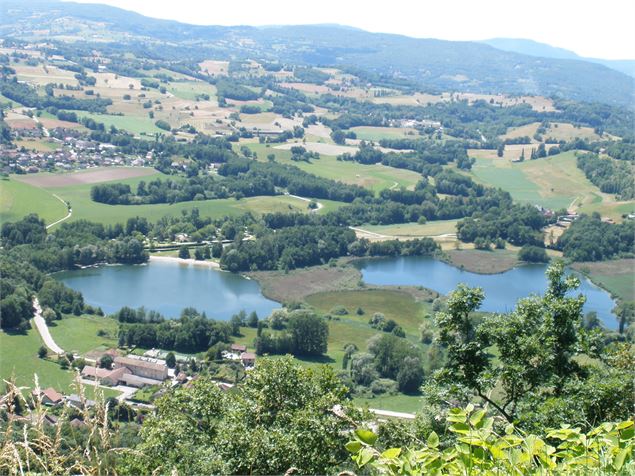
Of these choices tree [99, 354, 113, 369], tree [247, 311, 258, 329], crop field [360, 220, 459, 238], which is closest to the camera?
tree [99, 354, 113, 369]

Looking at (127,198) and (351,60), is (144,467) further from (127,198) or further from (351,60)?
(351,60)

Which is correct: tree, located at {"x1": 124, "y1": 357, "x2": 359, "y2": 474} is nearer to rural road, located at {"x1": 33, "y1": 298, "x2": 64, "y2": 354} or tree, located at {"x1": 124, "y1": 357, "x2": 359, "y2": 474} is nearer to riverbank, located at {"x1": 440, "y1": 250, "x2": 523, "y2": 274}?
rural road, located at {"x1": 33, "y1": 298, "x2": 64, "y2": 354}

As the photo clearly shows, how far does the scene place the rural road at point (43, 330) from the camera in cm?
1841

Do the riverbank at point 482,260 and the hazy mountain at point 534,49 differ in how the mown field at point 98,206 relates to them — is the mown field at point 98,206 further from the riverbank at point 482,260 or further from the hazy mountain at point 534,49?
the hazy mountain at point 534,49

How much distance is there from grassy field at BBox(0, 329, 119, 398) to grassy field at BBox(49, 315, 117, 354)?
0.60 meters

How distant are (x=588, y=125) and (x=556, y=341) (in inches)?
2545

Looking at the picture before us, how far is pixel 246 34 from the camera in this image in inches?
5089

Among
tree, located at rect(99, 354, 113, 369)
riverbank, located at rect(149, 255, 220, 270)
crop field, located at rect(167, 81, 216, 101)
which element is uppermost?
crop field, located at rect(167, 81, 216, 101)

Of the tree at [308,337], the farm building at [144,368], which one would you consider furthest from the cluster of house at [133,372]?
the tree at [308,337]

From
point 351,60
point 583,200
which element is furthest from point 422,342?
point 351,60

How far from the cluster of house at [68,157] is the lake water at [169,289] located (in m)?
13.8

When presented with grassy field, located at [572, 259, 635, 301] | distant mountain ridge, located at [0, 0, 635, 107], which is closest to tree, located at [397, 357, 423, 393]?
grassy field, located at [572, 259, 635, 301]

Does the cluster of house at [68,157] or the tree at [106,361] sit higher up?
the tree at [106,361]

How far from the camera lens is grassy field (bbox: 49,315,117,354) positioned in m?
18.9
